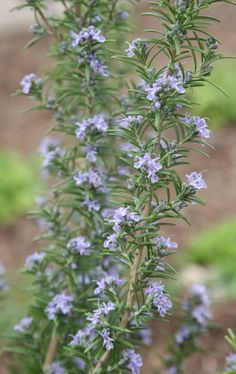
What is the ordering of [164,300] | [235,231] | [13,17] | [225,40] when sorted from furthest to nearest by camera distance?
[13,17] < [225,40] < [235,231] < [164,300]

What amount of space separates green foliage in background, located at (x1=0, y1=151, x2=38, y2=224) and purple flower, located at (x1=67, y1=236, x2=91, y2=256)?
8.59ft

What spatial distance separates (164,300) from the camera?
1.82 meters

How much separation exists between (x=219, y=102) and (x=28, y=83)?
370 centimetres

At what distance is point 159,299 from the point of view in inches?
71.7

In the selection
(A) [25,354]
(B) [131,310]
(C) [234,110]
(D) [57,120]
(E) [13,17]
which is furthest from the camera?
(E) [13,17]

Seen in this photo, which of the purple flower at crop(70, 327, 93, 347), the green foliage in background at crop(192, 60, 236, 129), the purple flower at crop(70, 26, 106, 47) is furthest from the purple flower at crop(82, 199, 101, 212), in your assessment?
the green foliage in background at crop(192, 60, 236, 129)

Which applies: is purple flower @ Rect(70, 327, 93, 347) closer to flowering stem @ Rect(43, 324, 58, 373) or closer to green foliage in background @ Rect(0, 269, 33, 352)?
flowering stem @ Rect(43, 324, 58, 373)

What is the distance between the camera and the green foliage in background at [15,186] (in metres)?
4.90

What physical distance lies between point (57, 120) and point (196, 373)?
5.02 ft

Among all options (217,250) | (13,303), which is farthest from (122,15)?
(217,250)

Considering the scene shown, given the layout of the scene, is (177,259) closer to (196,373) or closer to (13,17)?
(196,373)

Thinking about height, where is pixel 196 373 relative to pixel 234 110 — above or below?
below

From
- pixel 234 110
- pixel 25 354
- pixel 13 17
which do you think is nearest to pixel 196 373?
pixel 25 354

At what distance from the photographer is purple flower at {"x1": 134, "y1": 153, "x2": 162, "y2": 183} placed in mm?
1763
